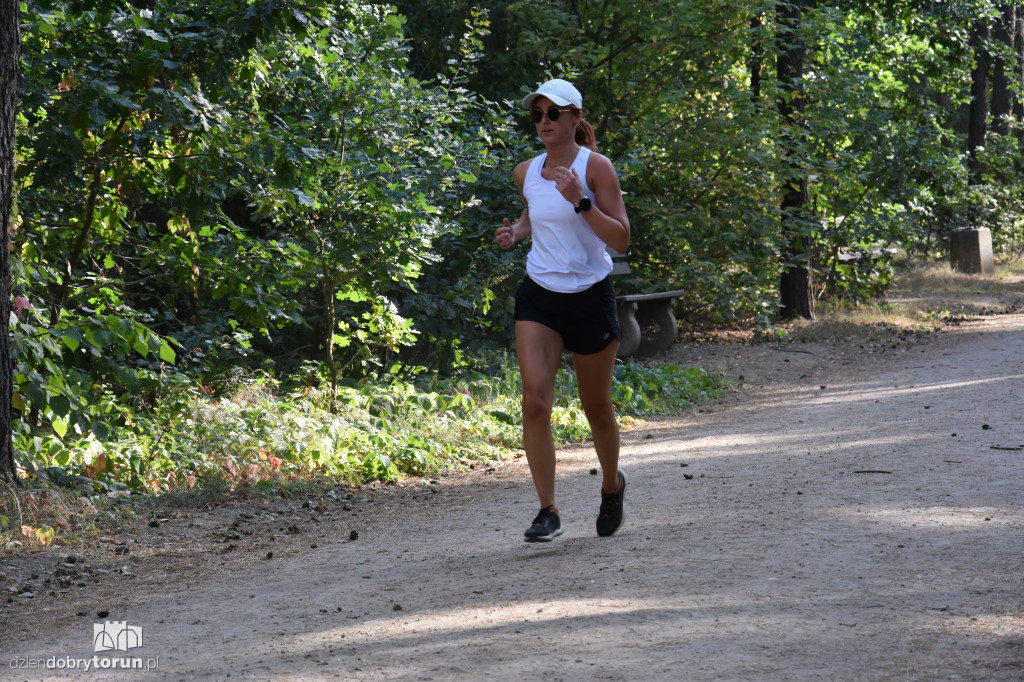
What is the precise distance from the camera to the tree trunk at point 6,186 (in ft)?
18.0

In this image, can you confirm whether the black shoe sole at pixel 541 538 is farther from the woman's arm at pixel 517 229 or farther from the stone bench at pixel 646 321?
the stone bench at pixel 646 321

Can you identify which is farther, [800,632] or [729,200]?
[729,200]

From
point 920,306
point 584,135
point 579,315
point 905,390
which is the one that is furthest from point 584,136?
point 920,306

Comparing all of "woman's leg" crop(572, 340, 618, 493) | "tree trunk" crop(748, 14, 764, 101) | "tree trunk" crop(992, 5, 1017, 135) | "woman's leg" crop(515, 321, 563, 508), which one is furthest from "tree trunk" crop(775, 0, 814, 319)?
"tree trunk" crop(992, 5, 1017, 135)

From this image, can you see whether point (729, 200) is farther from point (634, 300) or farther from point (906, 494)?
point (906, 494)

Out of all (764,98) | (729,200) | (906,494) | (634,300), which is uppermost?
(764,98)

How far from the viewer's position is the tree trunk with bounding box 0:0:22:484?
5.49 m

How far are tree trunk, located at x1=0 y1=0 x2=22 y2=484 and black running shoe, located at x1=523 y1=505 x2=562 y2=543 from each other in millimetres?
2852

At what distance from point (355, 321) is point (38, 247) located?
9.66 feet

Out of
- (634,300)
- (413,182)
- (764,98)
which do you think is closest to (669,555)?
(413,182)

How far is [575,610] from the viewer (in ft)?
12.9

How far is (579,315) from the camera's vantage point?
16.0 ft

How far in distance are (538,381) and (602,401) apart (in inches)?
15.9

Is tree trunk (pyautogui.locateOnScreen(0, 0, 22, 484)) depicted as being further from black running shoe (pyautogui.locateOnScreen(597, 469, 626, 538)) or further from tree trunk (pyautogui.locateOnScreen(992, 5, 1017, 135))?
tree trunk (pyautogui.locateOnScreen(992, 5, 1017, 135))
